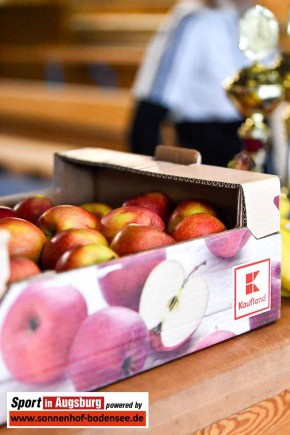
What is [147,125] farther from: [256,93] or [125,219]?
[125,219]

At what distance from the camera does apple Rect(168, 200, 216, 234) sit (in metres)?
0.92

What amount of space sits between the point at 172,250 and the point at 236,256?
11cm

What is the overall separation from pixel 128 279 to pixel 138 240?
3.3 inches

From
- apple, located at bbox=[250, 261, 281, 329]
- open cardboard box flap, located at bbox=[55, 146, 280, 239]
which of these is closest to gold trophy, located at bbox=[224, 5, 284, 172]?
open cardboard box flap, located at bbox=[55, 146, 280, 239]

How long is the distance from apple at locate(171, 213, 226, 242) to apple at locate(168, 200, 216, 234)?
54 mm

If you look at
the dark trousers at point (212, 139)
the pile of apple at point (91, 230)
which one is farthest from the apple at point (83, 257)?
the dark trousers at point (212, 139)

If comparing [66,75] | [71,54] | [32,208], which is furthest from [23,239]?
[66,75]

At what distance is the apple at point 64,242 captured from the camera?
0.79m

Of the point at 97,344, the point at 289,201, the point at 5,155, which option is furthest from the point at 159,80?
the point at 5,155

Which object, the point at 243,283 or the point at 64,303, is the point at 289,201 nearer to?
the point at 243,283

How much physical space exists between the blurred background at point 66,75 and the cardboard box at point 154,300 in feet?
9.88

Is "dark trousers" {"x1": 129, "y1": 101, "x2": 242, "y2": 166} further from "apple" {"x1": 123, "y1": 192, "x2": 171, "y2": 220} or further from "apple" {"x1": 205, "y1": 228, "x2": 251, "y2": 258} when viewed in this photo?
"apple" {"x1": 205, "y1": 228, "x2": 251, "y2": 258}

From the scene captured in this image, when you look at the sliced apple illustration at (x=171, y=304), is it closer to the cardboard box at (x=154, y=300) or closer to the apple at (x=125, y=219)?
the cardboard box at (x=154, y=300)

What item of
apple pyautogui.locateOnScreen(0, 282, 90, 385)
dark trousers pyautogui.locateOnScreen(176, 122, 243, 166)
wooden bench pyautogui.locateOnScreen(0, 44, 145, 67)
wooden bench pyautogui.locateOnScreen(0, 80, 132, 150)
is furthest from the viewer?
wooden bench pyautogui.locateOnScreen(0, 44, 145, 67)
